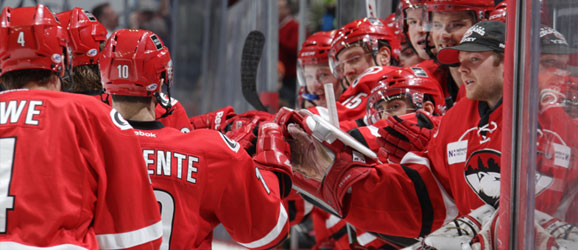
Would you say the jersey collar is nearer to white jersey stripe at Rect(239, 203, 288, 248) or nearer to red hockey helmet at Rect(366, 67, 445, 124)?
white jersey stripe at Rect(239, 203, 288, 248)

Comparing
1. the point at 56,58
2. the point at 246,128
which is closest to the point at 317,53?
the point at 246,128

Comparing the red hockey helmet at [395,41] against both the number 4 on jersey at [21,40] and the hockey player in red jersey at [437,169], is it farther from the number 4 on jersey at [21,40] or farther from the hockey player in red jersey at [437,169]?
the number 4 on jersey at [21,40]

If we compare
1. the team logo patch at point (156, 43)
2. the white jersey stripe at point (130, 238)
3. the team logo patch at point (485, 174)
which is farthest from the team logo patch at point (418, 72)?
the white jersey stripe at point (130, 238)

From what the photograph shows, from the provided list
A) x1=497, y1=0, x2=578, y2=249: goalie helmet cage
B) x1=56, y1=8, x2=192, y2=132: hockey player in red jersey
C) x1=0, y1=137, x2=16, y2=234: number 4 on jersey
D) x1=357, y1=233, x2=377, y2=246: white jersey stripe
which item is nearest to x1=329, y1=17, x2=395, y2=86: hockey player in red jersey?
x1=357, y1=233, x2=377, y2=246: white jersey stripe

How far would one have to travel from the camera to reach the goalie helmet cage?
1.80 metres

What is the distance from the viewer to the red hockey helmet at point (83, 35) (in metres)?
3.15

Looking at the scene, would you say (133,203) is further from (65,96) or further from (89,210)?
(65,96)

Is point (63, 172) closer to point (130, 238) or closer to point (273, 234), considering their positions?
point (130, 238)

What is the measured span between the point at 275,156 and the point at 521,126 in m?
1.06

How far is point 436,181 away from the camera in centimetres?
276

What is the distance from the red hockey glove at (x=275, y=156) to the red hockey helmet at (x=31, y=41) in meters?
0.87

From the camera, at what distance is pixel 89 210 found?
185 centimetres

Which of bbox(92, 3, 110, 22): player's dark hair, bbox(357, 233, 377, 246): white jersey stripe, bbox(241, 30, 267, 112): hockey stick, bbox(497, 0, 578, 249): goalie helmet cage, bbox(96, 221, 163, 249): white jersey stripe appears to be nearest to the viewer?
bbox(497, 0, 578, 249): goalie helmet cage

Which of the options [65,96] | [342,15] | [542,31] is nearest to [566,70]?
[542,31]
